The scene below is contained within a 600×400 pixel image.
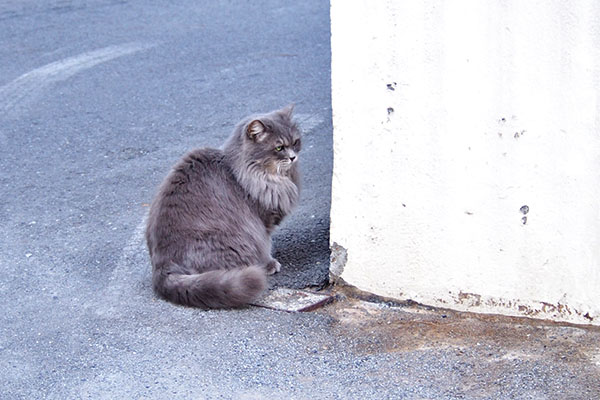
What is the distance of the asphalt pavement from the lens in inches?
127

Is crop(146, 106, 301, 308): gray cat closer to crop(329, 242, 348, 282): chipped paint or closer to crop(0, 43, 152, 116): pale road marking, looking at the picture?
crop(329, 242, 348, 282): chipped paint

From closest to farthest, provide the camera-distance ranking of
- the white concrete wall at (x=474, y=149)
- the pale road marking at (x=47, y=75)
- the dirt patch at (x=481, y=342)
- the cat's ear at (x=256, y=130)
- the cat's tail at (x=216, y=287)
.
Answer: the dirt patch at (x=481, y=342)
the white concrete wall at (x=474, y=149)
the cat's tail at (x=216, y=287)
the cat's ear at (x=256, y=130)
the pale road marking at (x=47, y=75)

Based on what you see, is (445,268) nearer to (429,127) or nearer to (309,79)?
(429,127)

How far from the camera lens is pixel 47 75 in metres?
8.20

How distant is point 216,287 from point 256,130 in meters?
0.95

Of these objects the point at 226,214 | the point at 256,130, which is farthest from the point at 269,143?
the point at 226,214

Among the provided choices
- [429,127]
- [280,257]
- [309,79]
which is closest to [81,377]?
[280,257]

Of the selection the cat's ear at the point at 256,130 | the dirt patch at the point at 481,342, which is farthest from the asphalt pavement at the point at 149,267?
the cat's ear at the point at 256,130

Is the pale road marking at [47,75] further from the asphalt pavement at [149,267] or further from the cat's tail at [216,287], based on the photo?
the cat's tail at [216,287]

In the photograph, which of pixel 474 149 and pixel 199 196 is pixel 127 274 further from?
pixel 474 149

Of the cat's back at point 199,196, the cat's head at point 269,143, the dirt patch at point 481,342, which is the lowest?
the dirt patch at point 481,342

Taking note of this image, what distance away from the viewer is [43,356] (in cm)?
345

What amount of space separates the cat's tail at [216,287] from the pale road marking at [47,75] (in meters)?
4.13

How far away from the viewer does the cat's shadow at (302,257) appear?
421cm
